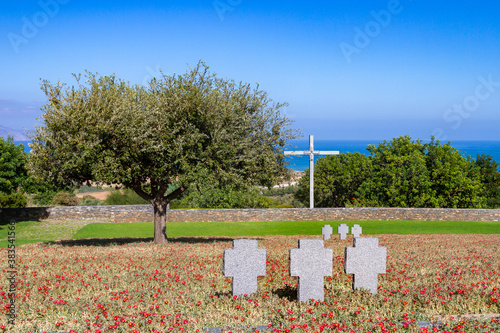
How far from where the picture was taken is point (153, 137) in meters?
16.8

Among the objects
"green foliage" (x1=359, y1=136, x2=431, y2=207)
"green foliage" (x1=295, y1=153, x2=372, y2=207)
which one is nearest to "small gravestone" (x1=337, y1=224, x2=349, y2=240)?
"green foliage" (x1=359, y1=136, x2=431, y2=207)

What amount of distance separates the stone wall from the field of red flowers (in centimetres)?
2051

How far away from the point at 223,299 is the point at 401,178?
141 feet

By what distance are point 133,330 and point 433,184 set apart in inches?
1836

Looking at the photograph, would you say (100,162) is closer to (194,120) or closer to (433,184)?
(194,120)

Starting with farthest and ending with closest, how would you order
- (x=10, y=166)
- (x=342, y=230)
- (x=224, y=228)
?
(x=10, y=166), (x=224, y=228), (x=342, y=230)

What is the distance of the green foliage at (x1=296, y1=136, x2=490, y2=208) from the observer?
155 feet

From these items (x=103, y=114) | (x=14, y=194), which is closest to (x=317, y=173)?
(x=14, y=194)

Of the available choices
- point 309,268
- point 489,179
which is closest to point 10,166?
point 309,268

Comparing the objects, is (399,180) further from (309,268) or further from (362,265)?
(309,268)

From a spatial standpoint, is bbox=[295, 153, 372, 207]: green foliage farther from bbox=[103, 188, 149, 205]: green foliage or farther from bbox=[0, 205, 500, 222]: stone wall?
bbox=[103, 188, 149, 205]: green foliage

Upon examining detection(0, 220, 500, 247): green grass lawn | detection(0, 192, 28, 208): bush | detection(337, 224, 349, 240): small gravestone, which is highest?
detection(0, 192, 28, 208): bush

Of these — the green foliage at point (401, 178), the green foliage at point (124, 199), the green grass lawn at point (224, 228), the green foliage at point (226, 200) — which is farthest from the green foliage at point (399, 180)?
the green foliage at point (124, 199)

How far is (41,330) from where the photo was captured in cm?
682
